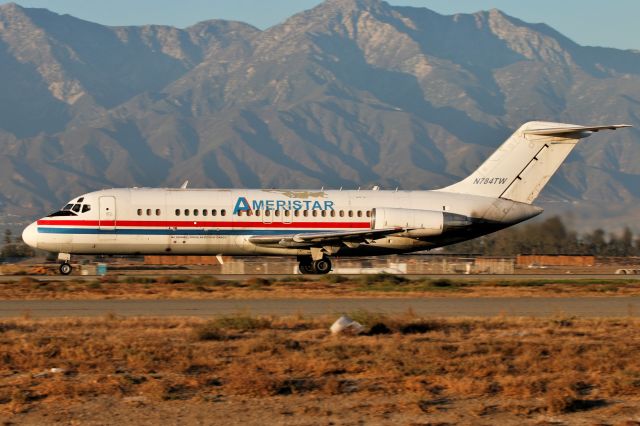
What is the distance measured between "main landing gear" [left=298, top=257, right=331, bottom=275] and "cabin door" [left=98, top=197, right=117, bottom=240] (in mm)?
7677

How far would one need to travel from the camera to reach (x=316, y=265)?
4281 centimetres

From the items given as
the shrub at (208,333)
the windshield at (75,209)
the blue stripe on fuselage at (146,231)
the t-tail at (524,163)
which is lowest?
the shrub at (208,333)

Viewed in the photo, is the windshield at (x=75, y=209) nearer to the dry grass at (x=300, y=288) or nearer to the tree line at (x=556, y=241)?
the dry grass at (x=300, y=288)

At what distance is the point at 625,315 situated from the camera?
26328 millimetres

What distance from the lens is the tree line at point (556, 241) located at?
58375mm

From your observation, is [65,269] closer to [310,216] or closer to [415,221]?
[310,216]

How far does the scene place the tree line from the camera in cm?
5838

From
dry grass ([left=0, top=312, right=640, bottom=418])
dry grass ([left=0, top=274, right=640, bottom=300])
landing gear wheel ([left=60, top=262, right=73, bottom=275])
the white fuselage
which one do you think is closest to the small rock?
dry grass ([left=0, top=312, right=640, bottom=418])

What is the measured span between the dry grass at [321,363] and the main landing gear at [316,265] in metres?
19.2

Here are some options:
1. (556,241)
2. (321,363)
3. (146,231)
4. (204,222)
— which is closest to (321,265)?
(204,222)

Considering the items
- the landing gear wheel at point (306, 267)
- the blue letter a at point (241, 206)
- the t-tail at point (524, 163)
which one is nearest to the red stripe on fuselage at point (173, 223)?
the blue letter a at point (241, 206)

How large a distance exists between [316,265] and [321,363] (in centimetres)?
2510

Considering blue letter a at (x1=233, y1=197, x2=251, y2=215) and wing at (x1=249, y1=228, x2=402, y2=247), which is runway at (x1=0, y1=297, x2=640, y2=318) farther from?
blue letter a at (x1=233, y1=197, x2=251, y2=215)

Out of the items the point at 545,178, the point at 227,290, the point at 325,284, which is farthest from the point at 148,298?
the point at 545,178
